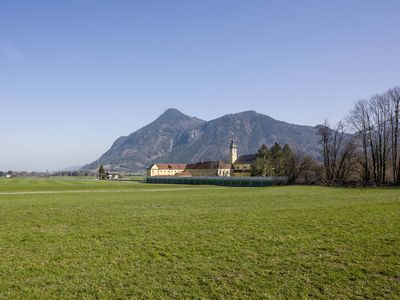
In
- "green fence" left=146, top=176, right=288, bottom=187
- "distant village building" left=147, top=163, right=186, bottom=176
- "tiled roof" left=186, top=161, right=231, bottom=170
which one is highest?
"tiled roof" left=186, top=161, right=231, bottom=170

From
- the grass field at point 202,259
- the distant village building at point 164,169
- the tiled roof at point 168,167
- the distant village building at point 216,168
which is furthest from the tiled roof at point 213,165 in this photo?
the grass field at point 202,259

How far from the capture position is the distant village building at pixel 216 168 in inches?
5938

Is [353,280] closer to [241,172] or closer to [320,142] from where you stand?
[320,142]

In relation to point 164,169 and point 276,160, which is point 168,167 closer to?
point 164,169

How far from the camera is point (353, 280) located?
7.37m

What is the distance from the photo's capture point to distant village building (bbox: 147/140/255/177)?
150825mm

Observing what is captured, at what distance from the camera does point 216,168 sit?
151m

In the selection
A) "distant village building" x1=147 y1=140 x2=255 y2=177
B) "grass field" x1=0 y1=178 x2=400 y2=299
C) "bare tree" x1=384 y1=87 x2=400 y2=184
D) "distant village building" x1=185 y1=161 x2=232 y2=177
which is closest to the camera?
"grass field" x1=0 y1=178 x2=400 y2=299

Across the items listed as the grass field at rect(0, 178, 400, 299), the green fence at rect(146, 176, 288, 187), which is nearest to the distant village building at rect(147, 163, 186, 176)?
the green fence at rect(146, 176, 288, 187)

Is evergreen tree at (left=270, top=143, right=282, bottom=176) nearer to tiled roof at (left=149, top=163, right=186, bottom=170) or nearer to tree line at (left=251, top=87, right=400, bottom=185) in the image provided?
tree line at (left=251, top=87, right=400, bottom=185)

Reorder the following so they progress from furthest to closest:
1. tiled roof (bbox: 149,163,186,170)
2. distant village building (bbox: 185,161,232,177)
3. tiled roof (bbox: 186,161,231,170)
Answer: tiled roof (bbox: 149,163,186,170), tiled roof (bbox: 186,161,231,170), distant village building (bbox: 185,161,232,177)

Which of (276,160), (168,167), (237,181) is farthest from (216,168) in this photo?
(237,181)

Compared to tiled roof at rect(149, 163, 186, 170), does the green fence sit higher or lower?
lower

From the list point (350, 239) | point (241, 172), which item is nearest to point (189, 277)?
point (350, 239)
